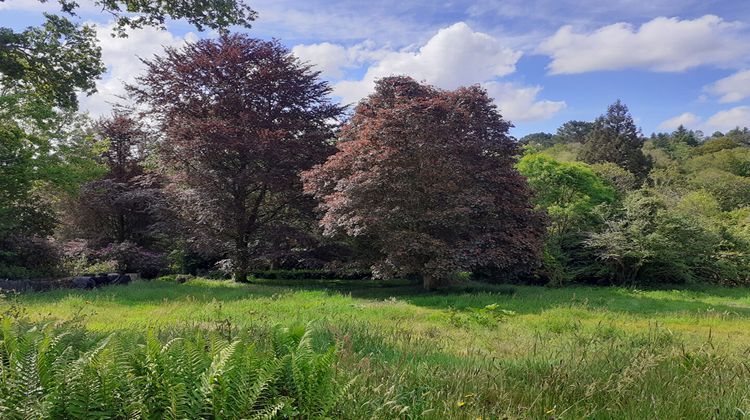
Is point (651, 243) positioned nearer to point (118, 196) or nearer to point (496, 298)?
point (496, 298)

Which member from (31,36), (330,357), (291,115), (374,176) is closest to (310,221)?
(291,115)

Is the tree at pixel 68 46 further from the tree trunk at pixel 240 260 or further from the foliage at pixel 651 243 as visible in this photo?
the foliage at pixel 651 243

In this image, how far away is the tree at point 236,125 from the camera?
1533 cm

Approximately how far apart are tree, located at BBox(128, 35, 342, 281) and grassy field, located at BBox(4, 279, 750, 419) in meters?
6.18

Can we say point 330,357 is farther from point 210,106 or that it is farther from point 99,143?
point 99,143

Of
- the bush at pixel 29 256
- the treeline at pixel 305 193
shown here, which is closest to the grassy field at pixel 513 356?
the treeline at pixel 305 193

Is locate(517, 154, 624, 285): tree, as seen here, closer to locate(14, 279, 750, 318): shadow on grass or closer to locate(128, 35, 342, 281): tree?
locate(14, 279, 750, 318): shadow on grass

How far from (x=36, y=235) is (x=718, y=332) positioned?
19.0 meters

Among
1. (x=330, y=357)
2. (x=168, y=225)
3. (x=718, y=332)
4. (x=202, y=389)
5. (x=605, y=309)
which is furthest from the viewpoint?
(x=168, y=225)

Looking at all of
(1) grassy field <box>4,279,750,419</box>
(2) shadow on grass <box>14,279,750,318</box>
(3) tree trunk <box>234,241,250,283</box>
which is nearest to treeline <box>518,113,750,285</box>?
(2) shadow on grass <box>14,279,750,318</box>

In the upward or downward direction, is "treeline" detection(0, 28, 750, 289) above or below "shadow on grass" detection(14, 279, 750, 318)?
above

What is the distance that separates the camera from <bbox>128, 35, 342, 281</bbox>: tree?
50.3ft

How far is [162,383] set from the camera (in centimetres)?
226

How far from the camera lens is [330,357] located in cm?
248
